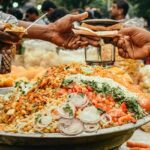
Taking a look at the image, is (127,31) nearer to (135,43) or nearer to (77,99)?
(135,43)

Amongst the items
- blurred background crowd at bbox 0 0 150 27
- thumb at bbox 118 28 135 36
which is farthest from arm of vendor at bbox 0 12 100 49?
blurred background crowd at bbox 0 0 150 27

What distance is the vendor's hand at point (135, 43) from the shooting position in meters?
4.08

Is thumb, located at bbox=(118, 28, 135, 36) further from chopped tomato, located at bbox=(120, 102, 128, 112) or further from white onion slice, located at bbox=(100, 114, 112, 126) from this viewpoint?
white onion slice, located at bbox=(100, 114, 112, 126)

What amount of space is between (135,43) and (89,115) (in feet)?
6.41

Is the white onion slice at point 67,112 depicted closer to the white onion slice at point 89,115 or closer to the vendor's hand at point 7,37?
the white onion slice at point 89,115

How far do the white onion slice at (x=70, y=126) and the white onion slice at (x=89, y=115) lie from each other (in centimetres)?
3

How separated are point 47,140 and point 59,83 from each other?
54cm

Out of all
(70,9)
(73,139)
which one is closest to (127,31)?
(73,139)

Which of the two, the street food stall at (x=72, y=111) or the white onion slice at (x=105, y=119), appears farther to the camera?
the white onion slice at (x=105, y=119)

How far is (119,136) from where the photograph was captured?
247 cm

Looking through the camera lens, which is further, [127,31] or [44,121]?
[127,31]

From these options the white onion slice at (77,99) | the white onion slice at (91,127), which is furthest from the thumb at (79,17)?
the white onion slice at (91,127)

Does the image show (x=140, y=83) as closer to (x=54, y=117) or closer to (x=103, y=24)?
(x=103, y=24)

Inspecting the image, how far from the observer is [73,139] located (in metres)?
2.27
